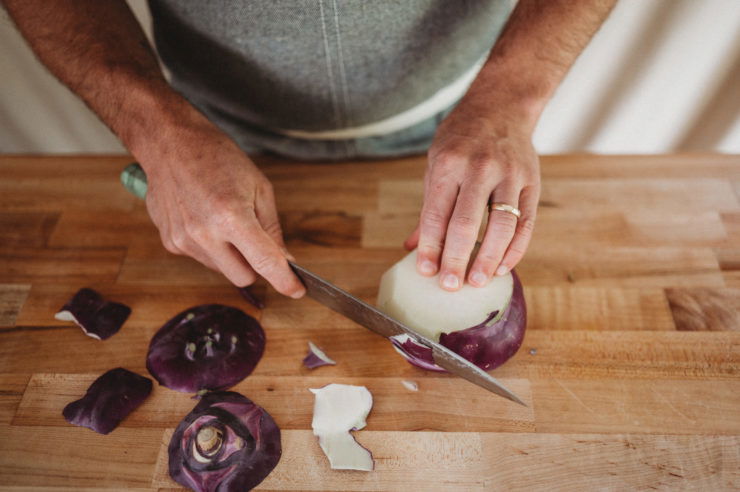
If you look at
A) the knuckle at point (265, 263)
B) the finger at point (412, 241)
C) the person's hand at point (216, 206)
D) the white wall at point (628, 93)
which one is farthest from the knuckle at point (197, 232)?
the white wall at point (628, 93)

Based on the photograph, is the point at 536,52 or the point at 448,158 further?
the point at 536,52

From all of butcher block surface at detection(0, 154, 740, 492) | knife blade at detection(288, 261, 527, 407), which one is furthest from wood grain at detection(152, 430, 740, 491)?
knife blade at detection(288, 261, 527, 407)

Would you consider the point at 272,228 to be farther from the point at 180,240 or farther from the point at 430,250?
the point at 430,250

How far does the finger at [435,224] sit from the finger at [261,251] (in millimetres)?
263

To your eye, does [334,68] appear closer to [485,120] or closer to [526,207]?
[485,120]

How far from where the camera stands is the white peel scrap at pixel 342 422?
92 centimetres

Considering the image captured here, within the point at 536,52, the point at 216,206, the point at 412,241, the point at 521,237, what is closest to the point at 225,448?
the point at 216,206

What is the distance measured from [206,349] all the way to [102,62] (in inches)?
26.4

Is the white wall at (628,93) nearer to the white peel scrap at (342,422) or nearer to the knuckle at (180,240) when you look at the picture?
the knuckle at (180,240)

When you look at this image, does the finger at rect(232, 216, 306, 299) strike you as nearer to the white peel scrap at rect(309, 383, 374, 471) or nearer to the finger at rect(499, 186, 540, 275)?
the white peel scrap at rect(309, 383, 374, 471)

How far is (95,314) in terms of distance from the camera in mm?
1104

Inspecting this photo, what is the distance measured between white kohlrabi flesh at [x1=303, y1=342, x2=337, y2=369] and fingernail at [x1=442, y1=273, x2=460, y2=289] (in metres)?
0.28

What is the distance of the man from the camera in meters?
0.98

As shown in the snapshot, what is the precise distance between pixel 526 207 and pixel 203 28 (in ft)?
2.69
